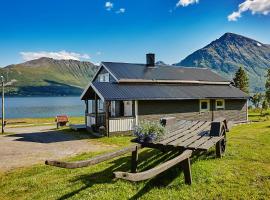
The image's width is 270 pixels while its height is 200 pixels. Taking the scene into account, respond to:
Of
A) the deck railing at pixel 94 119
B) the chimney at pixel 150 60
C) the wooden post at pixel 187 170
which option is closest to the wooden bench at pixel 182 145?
the wooden post at pixel 187 170

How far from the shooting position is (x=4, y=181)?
9.34 m

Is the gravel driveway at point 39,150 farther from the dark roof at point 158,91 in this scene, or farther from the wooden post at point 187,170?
the wooden post at point 187,170

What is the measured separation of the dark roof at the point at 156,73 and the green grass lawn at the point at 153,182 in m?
14.9

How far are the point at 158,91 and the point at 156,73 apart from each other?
4424mm

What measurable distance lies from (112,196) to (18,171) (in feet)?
19.1

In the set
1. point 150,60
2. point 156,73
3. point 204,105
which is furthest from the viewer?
point 150,60

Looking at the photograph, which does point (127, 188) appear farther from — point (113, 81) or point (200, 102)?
point (200, 102)

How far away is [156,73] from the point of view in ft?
90.8

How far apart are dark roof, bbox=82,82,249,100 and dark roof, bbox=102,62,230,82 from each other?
118 cm

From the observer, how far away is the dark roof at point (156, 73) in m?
25.4

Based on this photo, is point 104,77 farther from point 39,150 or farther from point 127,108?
point 39,150

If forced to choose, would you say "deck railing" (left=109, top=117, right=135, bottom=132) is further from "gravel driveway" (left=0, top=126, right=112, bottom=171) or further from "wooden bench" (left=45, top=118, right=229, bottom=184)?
"wooden bench" (left=45, top=118, right=229, bottom=184)

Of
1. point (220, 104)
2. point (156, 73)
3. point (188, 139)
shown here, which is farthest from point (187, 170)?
point (220, 104)

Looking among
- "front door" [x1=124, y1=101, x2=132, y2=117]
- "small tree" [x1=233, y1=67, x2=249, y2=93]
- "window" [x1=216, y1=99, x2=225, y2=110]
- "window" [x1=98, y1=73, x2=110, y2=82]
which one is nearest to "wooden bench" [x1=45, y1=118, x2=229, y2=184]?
"front door" [x1=124, y1=101, x2=132, y2=117]
